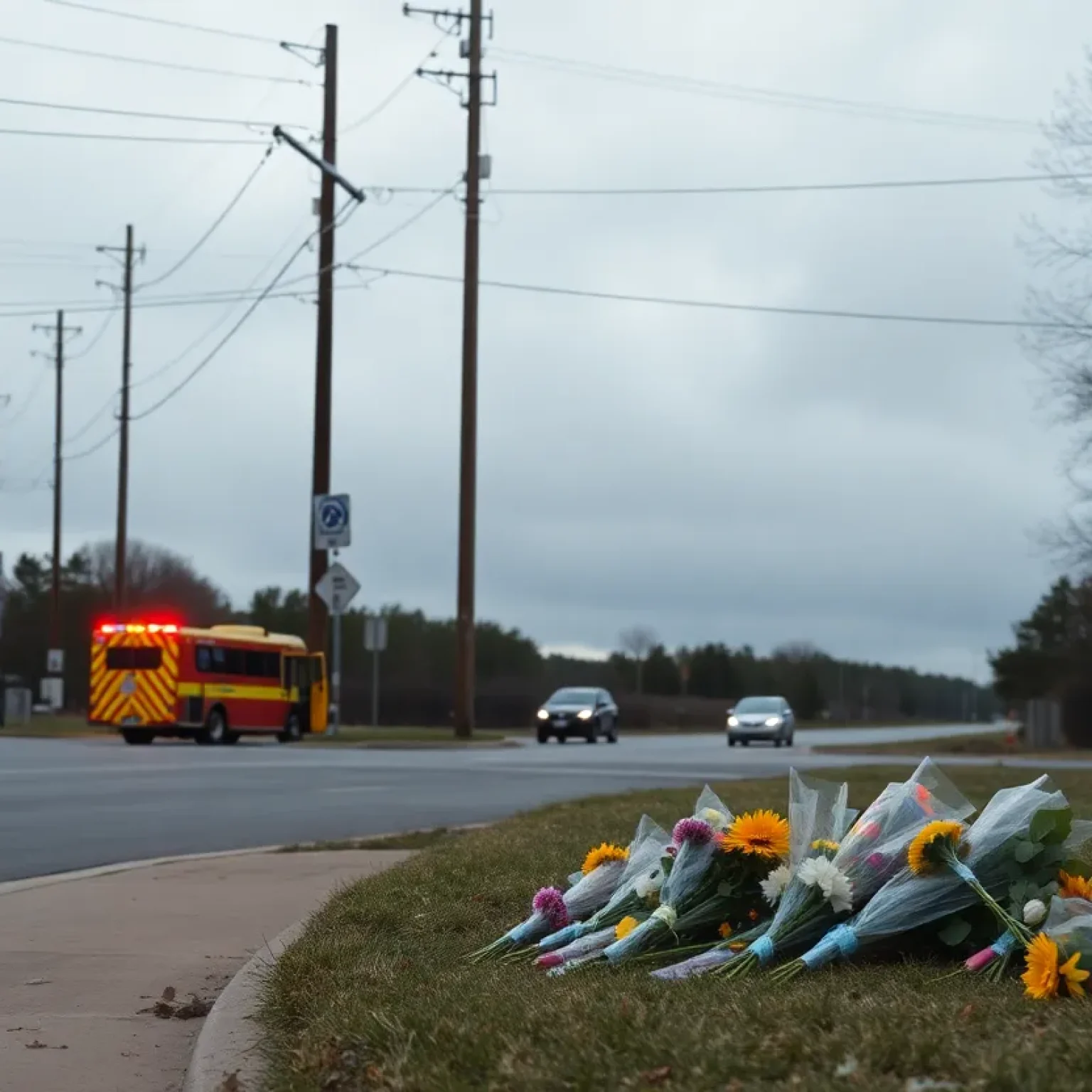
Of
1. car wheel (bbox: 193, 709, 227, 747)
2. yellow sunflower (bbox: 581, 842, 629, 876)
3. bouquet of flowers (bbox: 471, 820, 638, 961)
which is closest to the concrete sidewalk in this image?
bouquet of flowers (bbox: 471, 820, 638, 961)

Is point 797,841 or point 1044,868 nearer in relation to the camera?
point 1044,868

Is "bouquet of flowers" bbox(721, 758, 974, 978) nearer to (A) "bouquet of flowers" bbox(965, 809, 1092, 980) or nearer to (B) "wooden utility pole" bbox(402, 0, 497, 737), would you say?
(A) "bouquet of flowers" bbox(965, 809, 1092, 980)

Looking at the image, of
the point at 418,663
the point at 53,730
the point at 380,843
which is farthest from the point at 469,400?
the point at 418,663

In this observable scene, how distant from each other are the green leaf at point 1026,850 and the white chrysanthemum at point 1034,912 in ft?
0.85

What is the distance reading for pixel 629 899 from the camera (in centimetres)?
621

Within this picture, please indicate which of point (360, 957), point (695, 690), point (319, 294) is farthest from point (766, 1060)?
point (695, 690)

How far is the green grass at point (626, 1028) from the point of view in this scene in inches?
151

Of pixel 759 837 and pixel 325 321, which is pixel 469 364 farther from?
pixel 759 837

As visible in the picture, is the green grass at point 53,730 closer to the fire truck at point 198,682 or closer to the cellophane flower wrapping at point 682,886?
the fire truck at point 198,682

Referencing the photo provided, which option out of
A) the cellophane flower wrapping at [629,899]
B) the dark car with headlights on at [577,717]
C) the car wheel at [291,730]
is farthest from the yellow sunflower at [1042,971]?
the dark car with headlights on at [577,717]

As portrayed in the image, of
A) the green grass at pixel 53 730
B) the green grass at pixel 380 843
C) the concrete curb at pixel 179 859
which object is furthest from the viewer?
the green grass at pixel 53 730

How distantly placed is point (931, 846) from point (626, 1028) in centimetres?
145

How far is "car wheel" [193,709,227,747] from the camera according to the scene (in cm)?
3659

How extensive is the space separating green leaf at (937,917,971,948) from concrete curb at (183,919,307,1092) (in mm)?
2144
